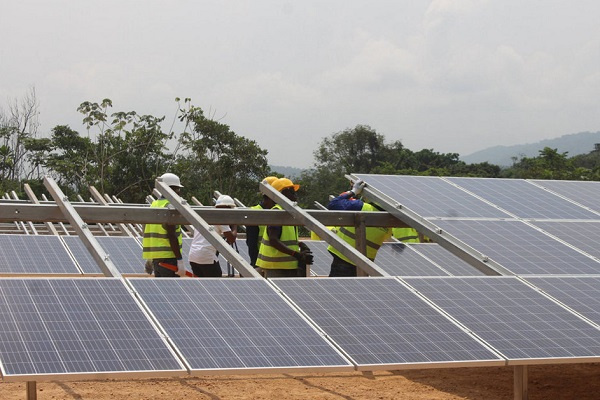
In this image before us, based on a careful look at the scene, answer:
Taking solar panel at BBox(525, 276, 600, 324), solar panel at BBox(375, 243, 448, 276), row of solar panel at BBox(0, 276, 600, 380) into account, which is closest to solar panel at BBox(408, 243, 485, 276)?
solar panel at BBox(375, 243, 448, 276)

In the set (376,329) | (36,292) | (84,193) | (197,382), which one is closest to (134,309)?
(36,292)

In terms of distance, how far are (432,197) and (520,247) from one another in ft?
5.96

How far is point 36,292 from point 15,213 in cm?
269

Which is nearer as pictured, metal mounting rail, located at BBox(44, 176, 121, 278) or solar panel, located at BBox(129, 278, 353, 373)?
solar panel, located at BBox(129, 278, 353, 373)

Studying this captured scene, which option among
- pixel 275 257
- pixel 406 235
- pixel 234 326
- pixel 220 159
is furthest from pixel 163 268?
pixel 220 159

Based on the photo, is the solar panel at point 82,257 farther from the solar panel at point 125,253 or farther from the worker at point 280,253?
the worker at point 280,253

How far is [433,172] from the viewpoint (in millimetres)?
56438

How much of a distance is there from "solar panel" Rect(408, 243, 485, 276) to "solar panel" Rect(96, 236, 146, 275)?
16.7 feet

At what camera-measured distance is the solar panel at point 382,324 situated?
646 centimetres

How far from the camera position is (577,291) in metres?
8.45

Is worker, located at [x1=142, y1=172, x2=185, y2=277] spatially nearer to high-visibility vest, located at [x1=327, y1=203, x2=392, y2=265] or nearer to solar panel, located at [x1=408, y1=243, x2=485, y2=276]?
high-visibility vest, located at [x1=327, y1=203, x2=392, y2=265]

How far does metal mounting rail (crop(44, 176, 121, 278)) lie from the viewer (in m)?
7.55

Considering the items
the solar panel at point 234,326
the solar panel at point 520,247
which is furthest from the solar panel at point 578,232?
the solar panel at point 234,326

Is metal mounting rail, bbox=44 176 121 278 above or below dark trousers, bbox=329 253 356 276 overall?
above
